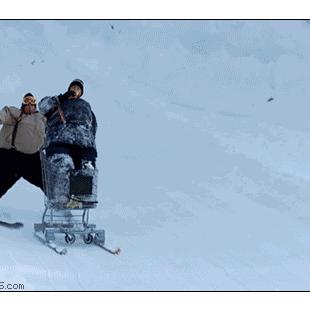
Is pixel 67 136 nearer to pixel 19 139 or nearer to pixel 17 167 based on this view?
pixel 19 139

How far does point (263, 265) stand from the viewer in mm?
6305

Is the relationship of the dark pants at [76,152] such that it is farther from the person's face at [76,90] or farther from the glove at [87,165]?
the person's face at [76,90]

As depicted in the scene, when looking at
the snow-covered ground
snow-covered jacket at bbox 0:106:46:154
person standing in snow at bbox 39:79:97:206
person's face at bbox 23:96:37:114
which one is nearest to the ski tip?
the snow-covered ground

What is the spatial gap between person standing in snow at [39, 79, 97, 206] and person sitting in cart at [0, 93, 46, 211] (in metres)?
0.09

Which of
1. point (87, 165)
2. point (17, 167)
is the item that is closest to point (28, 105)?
point (17, 167)

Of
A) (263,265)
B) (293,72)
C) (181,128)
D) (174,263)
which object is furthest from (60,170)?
(293,72)

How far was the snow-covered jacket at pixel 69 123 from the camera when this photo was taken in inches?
263

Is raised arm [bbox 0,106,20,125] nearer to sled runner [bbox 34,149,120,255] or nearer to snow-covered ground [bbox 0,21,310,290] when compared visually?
sled runner [bbox 34,149,120,255]

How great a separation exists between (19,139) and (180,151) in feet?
11.9

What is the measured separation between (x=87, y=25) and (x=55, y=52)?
Answer: 171 centimetres

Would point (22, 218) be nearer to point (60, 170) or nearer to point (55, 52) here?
point (60, 170)

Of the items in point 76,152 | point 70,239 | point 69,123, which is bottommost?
point 70,239

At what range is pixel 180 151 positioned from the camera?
10117mm

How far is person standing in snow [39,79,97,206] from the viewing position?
652 cm
